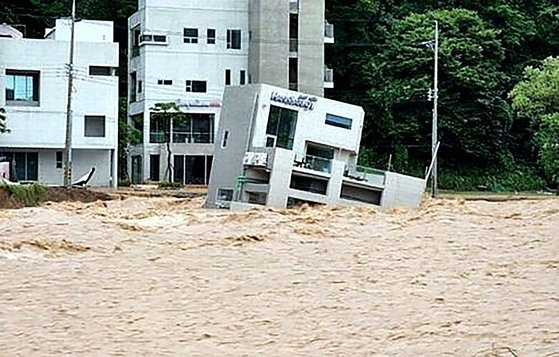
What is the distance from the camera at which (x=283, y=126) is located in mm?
44844

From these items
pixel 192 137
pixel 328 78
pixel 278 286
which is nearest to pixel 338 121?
pixel 192 137

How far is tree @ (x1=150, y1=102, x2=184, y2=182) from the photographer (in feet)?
200

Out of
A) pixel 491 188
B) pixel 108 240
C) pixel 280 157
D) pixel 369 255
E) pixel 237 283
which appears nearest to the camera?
A: pixel 237 283

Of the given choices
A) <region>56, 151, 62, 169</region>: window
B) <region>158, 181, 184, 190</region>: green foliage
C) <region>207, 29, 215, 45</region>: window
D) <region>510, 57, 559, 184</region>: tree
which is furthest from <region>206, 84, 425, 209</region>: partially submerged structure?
<region>207, 29, 215, 45</region>: window

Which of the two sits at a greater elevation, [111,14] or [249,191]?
[111,14]

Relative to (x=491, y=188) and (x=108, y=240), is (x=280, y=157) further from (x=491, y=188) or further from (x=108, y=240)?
(x=491, y=188)

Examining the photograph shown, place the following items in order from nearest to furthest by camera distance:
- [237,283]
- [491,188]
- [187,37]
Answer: [237,283]
[187,37]
[491,188]

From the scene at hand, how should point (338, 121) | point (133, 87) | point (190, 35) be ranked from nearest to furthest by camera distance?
point (338, 121)
point (190, 35)
point (133, 87)

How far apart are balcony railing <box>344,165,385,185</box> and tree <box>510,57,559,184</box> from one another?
12.5 metres

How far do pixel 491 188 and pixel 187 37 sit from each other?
64.4 ft

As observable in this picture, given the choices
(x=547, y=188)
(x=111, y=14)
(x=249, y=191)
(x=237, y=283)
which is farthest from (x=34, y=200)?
(x=547, y=188)

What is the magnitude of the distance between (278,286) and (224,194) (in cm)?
2437

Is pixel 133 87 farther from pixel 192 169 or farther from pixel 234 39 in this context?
pixel 234 39

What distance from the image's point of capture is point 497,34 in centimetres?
6694
